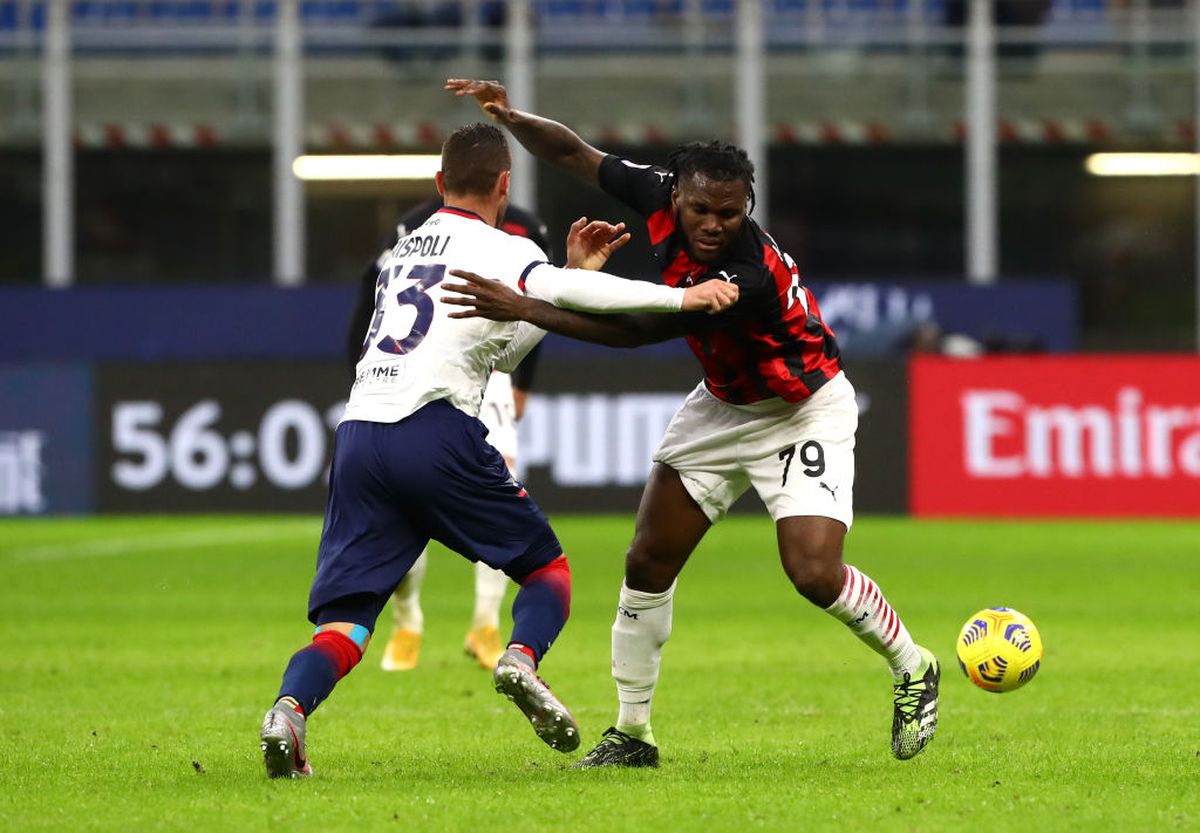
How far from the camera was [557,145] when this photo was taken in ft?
22.3

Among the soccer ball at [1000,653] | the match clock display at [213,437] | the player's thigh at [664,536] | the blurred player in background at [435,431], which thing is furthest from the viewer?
the match clock display at [213,437]

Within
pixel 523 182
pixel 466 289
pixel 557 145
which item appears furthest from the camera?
pixel 523 182

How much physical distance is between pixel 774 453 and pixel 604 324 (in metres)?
0.85

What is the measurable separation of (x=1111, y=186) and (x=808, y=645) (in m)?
19.0

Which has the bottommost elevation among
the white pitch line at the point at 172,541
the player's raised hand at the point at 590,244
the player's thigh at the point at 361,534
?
the white pitch line at the point at 172,541

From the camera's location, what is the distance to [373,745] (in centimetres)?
686

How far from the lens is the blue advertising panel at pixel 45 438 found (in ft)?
61.9

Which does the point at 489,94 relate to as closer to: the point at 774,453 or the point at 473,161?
the point at 473,161

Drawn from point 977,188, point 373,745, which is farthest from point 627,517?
point 373,745

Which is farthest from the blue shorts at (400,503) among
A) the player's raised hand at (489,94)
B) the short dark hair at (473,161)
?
the player's raised hand at (489,94)

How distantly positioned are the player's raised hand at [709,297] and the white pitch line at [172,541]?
1027 centimetres

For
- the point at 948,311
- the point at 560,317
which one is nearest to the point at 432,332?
the point at 560,317

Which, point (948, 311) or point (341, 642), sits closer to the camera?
point (341, 642)

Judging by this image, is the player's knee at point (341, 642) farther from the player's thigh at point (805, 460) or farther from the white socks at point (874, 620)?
the white socks at point (874, 620)
